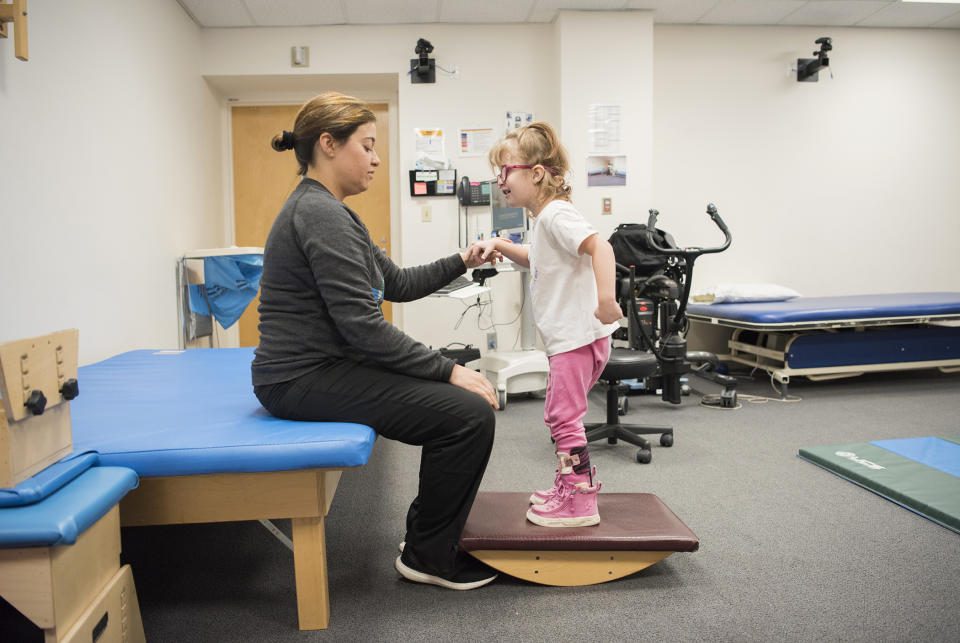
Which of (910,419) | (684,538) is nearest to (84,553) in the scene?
(684,538)

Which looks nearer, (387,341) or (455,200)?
(387,341)

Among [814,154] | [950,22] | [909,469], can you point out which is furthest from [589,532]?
[950,22]

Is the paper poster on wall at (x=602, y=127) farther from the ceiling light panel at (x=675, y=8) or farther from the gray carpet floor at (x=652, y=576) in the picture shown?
the gray carpet floor at (x=652, y=576)

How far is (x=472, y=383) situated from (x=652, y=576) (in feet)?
2.33

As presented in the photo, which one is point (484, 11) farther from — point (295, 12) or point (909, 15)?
point (909, 15)

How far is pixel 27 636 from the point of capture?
122cm

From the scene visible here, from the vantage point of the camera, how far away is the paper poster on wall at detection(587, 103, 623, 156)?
4.16 m

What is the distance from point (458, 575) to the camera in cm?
147

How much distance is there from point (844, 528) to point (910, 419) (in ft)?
5.62

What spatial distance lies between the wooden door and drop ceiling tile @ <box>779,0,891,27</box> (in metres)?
3.24

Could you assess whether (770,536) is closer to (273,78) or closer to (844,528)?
(844,528)

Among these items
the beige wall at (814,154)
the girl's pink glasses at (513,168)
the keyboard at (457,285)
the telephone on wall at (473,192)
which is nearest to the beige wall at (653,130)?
the beige wall at (814,154)

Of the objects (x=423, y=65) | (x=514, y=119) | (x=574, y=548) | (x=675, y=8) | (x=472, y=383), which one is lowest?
(x=574, y=548)

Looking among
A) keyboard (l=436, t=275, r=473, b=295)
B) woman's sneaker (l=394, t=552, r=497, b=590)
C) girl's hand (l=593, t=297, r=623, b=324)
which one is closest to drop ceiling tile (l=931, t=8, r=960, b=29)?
keyboard (l=436, t=275, r=473, b=295)
